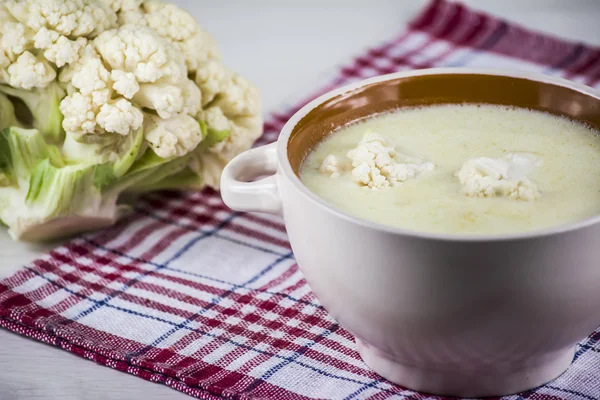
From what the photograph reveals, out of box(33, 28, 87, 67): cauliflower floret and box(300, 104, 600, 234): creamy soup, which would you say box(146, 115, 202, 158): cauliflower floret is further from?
box(300, 104, 600, 234): creamy soup

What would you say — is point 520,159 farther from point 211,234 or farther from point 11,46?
point 11,46

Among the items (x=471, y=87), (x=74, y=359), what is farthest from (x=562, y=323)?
(x=74, y=359)

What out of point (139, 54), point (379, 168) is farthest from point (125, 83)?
point (379, 168)

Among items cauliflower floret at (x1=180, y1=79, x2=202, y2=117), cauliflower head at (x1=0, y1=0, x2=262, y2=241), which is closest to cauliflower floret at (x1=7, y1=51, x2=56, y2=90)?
cauliflower head at (x1=0, y1=0, x2=262, y2=241)

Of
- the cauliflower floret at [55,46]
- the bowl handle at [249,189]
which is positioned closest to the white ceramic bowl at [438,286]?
the bowl handle at [249,189]

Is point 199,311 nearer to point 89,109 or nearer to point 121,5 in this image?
point 89,109

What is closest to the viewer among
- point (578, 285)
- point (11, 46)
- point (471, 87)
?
point (578, 285)
